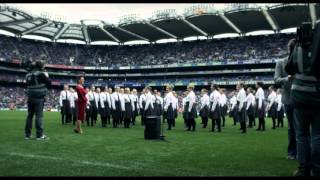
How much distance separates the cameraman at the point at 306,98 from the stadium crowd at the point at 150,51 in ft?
187

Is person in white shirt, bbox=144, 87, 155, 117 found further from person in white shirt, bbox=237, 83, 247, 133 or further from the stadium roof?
the stadium roof

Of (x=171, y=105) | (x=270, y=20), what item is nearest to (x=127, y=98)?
(x=171, y=105)

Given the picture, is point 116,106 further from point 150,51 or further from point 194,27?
point 150,51

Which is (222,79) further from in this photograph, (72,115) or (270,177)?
(270,177)

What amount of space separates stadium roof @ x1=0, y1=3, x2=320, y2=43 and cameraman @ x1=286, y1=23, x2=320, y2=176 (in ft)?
149

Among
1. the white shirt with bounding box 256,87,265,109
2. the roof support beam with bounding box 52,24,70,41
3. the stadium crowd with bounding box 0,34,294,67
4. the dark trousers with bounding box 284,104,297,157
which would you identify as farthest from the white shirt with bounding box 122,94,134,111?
the roof support beam with bounding box 52,24,70,41

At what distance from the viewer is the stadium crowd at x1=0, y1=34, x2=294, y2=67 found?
65.4 metres

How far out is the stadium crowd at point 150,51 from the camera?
65.4 meters

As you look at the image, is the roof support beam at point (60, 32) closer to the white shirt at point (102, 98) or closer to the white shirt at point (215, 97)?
the white shirt at point (102, 98)

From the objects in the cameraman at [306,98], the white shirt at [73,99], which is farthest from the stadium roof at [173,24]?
the cameraman at [306,98]

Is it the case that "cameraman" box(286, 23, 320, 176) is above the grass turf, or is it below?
above

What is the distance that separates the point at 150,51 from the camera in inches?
3044

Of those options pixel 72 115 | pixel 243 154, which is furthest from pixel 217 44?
pixel 243 154

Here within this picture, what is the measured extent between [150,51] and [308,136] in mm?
71937
